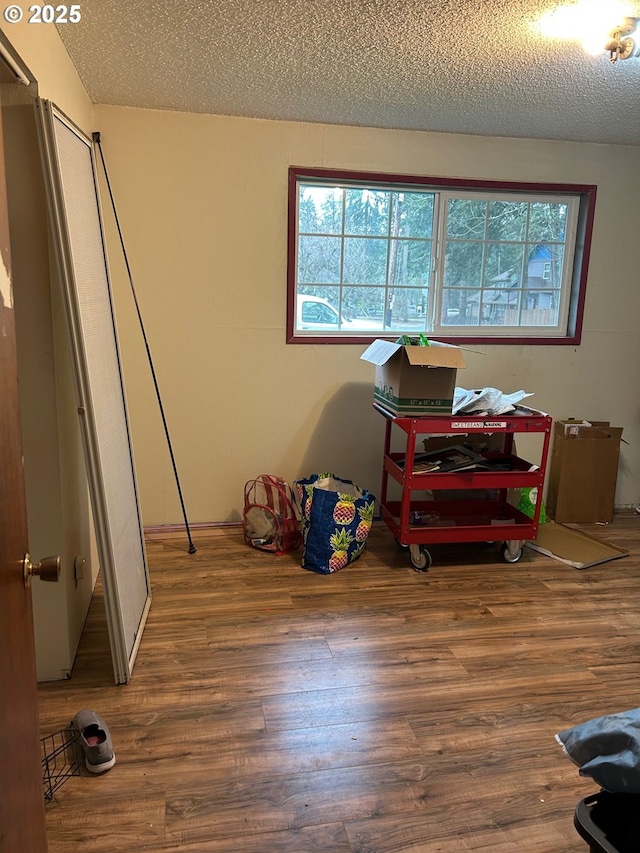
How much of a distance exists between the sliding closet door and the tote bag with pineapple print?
2.81ft

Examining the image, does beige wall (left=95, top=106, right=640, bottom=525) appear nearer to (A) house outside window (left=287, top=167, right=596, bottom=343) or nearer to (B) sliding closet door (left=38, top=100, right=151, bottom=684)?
(A) house outside window (left=287, top=167, right=596, bottom=343)

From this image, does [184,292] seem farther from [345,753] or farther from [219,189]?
[345,753]

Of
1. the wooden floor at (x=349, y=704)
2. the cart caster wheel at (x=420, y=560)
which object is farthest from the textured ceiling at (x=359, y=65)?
the wooden floor at (x=349, y=704)

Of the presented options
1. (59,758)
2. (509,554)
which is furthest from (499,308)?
(59,758)

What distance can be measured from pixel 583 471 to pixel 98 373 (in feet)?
9.75

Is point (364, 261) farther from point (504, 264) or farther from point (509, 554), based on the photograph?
point (509, 554)

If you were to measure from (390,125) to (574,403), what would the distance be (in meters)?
2.05

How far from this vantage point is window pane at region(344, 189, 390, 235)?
143 inches

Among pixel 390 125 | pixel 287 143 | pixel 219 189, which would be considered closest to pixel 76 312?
pixel 219 189

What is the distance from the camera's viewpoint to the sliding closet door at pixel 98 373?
211 cm

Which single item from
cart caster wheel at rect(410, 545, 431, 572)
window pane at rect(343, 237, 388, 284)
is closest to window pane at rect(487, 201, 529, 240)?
window pane at rect(343, 237, 388, 284)

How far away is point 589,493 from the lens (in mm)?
3980

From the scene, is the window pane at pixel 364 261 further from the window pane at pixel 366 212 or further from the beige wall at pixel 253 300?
the beige wall at pixel 253 300

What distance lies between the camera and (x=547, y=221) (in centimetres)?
390
